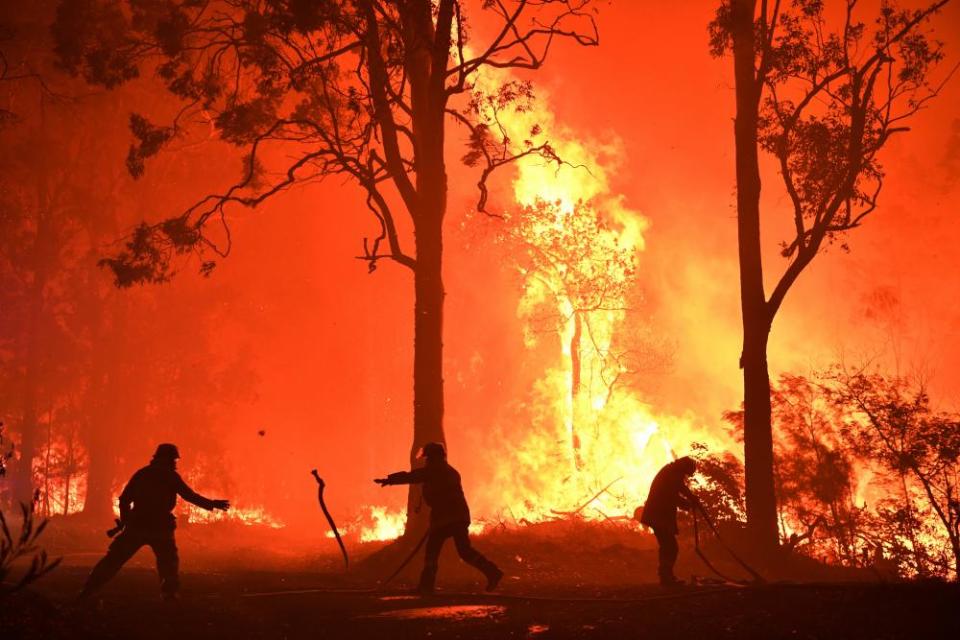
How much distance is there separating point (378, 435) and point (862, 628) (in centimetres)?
4508

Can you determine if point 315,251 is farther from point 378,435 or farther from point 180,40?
point 180,40

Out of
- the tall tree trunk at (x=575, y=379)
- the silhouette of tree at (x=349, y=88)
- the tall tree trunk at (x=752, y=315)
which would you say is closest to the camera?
the tall tree trunk at (x=752, y=315)

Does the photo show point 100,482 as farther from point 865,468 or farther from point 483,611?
point 483,611

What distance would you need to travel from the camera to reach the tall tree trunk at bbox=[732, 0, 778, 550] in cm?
1667

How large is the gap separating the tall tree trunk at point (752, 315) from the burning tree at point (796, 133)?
20 mm

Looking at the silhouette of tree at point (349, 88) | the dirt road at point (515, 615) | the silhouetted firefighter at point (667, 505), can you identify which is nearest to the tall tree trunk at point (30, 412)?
the silhouette of tree at point (349, 88)

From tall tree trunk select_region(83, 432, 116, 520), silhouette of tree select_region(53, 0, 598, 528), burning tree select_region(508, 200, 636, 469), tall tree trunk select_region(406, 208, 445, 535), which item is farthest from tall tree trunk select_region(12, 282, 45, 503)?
tall tree trunk select_region(406, 208, 445, 535)

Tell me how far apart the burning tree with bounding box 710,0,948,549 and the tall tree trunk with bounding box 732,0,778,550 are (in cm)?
2

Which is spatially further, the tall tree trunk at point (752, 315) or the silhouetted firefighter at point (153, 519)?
the tall tree trunk at point (752, 315)

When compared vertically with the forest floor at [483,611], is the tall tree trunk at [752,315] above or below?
above

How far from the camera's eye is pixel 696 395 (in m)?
42.8

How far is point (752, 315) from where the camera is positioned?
1725cm

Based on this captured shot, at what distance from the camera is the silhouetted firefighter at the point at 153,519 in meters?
11.0

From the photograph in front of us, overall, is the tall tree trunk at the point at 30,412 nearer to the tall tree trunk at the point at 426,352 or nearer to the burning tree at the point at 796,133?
the tall tree trunk at the point at 426,352
